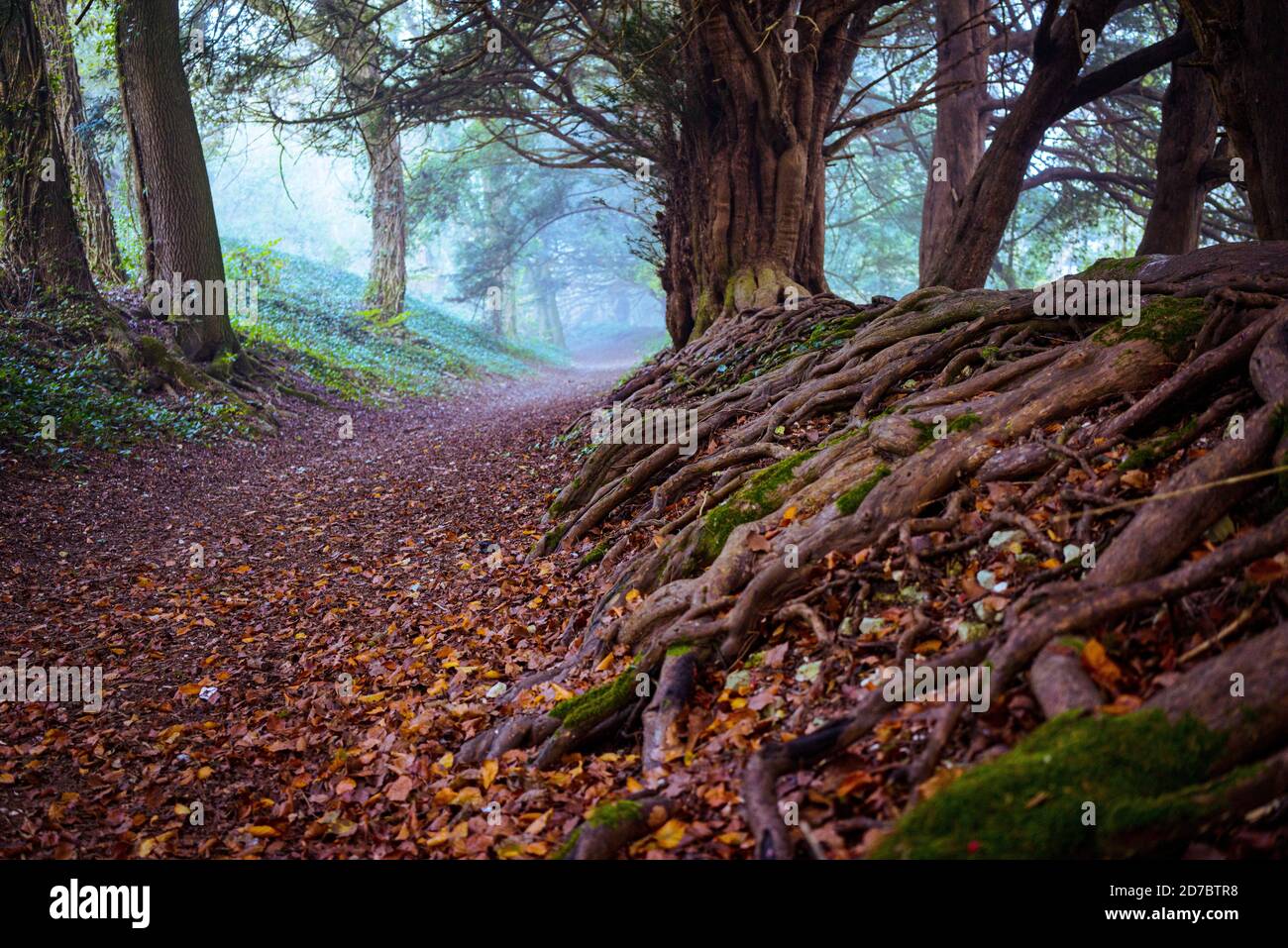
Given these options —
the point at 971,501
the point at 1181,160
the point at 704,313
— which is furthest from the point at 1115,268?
the point at 704,313

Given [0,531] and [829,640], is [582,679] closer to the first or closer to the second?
[829,640]

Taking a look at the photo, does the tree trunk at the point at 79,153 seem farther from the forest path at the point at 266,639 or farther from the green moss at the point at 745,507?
the green moss at the point at 745,507

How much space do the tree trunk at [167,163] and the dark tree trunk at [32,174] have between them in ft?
3.26

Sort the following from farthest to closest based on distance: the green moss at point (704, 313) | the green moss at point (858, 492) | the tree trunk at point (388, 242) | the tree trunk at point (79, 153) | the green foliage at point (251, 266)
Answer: the tree trunk at point (388, 242) → the green foliage at point (251, 266) → the tree trunk at point (79, 153) → the green moss at point (704, 313) → the green moss at point (858, 492)

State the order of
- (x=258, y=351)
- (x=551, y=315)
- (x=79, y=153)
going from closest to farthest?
1. (x=79, y=153)
2. (x=258, y=351)
3. (x=551, y=315)

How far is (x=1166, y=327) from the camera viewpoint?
14.8 feet

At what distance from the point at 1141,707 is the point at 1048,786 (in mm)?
395

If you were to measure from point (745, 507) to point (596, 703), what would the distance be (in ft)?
5.20

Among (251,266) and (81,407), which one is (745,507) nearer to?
(81,407)

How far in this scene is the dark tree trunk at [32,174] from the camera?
11.2 m

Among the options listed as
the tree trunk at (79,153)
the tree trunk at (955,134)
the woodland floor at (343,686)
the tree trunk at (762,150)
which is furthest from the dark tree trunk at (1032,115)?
the tree trunk at (79,153)

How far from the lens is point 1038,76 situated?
8.84 metres

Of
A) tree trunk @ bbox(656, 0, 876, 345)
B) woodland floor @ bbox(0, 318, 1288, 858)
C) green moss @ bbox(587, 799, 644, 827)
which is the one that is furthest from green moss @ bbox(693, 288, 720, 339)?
green moss @ bbox(587, 799, 644, 827)

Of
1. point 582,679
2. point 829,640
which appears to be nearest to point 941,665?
point 829,640
